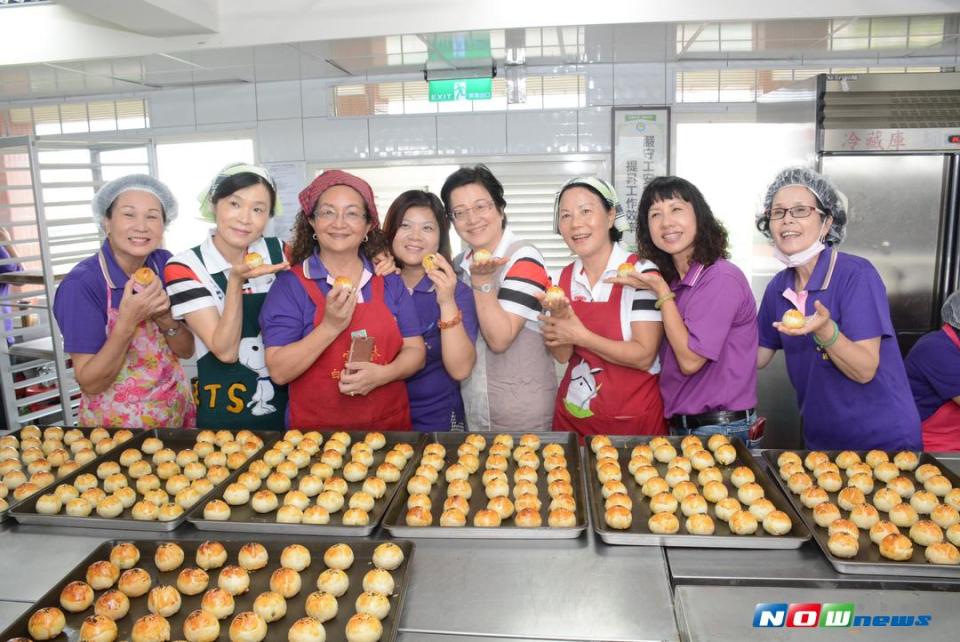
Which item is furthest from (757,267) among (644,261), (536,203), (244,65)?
(244,65)

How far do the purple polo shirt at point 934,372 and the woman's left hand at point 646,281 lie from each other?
1.57 meters

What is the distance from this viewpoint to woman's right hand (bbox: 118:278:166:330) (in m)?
2.43

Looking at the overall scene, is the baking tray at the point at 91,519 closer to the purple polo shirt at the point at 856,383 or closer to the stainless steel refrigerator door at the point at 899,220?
the purple polo shirt at the point at 856,383

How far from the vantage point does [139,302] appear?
2428 millimetres

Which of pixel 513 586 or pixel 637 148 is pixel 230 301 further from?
pixel 637 148

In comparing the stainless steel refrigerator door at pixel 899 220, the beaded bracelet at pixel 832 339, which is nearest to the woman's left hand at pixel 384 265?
the beaded bracelet at pixel 832 339

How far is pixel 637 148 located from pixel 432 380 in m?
3.20

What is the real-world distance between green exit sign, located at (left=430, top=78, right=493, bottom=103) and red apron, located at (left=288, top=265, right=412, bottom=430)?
2930 millimetres

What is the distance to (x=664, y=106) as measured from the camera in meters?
5.14

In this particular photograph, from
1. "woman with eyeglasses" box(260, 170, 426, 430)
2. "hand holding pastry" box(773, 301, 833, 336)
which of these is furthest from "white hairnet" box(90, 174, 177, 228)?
"hand holding pastry" box(773, 301, 833, 336)

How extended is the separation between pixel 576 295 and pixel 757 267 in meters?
3.09

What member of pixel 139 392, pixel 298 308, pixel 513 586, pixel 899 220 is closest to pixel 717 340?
pixel 513 586

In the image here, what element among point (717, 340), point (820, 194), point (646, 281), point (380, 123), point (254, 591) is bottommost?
point (254, 591)

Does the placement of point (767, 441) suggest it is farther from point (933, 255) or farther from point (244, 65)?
point (244, 65)
